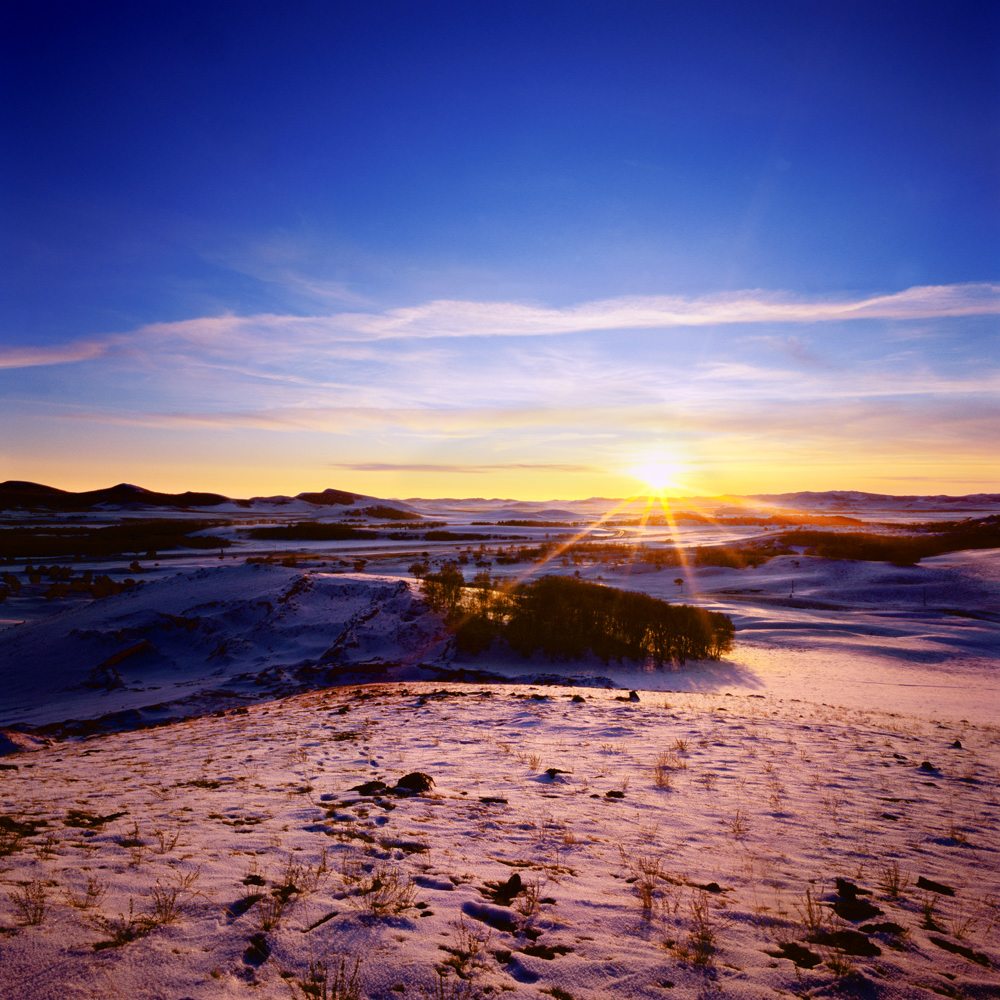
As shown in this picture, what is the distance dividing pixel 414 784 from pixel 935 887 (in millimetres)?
3975

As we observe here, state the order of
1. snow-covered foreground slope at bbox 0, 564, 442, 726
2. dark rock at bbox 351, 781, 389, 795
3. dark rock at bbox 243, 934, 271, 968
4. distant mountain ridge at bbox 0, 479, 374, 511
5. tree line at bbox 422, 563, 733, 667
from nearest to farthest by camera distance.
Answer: dark rock at bbox 243, 934, 271, 968 < dark rock at bbox 351, 781, 389, 795 < snow-covered foreground slope at bbox 0, 564, 442, 726 < tree line at bbox 422, 563, 733, 667 < distant mountain ridge at bbox 0, 479, 374, 511

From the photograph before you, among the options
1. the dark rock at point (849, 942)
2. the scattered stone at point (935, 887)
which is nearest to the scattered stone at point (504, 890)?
the dark rock at point (849, 942)

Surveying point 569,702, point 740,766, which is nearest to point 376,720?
point 569,702

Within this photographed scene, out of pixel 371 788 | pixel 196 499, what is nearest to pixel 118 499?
pixel 196 499

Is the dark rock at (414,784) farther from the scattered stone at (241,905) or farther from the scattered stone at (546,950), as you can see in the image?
the scattered stone at (546,950)

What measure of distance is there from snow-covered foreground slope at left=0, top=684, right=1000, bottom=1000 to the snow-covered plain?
20 millimetres

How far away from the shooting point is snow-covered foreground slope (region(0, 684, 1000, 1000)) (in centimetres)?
290

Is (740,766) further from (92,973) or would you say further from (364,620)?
(364,620)

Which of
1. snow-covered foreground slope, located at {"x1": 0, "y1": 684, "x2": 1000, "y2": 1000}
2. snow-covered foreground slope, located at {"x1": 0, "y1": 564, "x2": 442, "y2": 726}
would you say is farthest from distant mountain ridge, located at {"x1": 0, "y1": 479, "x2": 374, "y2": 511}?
snow-covered foreground slope, located at {"x1": 0, "y1": 684, "x2": 1000, "y2": 1000}

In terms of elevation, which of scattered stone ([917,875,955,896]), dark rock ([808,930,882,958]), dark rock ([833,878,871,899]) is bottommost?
scattered stone ([917,875,955,896])

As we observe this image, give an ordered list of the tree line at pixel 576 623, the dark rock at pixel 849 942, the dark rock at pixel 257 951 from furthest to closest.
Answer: the tree line at pixel 576 623 < the dark rock at pixel 849 942 < the dark rock at pixel 257 951

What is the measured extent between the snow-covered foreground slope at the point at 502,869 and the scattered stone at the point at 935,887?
2cm

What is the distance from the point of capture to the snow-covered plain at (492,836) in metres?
2.95

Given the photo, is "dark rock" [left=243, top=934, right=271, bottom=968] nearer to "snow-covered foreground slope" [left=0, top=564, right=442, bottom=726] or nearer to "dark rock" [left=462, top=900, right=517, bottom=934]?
"dark rock" [left=462, top=900, right=517, bottom=934]
